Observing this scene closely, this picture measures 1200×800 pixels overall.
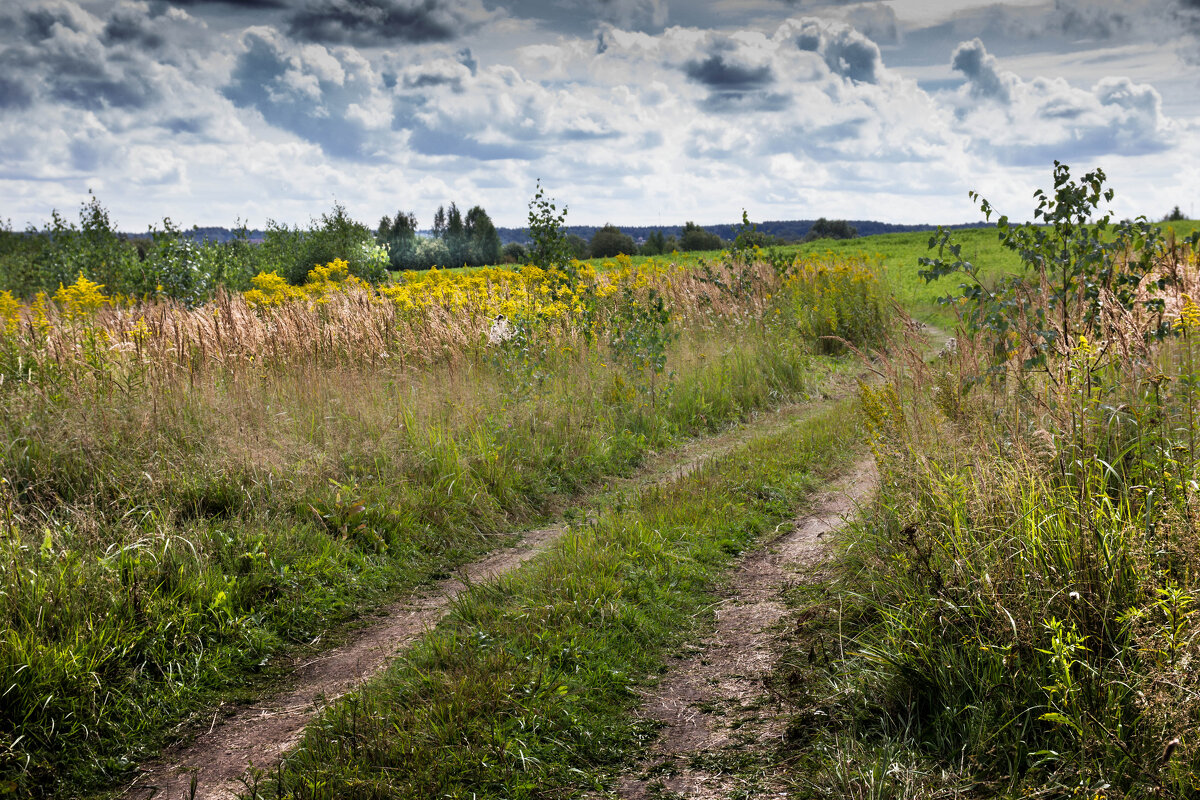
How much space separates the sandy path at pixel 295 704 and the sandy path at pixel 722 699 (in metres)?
1.55

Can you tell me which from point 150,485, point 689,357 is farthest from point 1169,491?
point 689,357

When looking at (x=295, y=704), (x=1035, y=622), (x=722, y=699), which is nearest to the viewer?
(x=1035, y=622)

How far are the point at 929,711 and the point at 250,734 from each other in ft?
10.4

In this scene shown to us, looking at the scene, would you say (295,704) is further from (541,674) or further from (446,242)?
(446,242)

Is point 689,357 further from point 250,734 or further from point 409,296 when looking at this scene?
point 250,734

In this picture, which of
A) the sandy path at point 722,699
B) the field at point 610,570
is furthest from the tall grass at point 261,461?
the sandy path at point 722,699

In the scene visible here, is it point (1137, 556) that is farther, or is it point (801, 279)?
point (801, 279)

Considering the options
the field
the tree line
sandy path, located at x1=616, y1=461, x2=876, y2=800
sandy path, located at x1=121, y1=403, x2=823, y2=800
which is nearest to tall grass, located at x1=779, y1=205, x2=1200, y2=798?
the field

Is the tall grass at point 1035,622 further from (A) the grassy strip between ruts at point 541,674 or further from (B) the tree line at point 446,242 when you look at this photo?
(B) the tree line at point 446,242

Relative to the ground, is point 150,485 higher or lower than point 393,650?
higher

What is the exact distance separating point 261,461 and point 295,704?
251cm

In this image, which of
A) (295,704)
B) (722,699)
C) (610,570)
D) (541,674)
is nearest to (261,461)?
(295,704)

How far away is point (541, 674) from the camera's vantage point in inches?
142

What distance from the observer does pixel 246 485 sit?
5.83 metres
